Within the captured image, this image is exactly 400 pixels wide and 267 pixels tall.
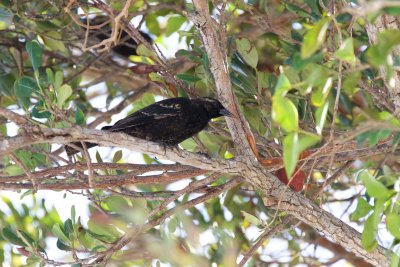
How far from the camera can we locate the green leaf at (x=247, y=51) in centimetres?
461

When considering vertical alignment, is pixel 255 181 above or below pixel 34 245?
above

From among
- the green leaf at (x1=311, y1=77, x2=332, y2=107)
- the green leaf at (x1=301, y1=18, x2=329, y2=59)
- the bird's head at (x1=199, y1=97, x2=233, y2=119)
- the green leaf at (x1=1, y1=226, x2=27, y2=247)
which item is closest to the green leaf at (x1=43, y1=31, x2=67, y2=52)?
the bird's head at (x1=199, y1=97, x2=233, y2=119)

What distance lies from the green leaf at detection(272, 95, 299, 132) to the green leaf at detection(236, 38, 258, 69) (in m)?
2.02

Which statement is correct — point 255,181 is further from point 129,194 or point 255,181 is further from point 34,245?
point 34,245

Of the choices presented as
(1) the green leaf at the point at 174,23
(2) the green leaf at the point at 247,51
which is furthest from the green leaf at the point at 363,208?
(1) the green leaf at the point at 174,23

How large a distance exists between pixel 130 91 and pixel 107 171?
2.03 metres

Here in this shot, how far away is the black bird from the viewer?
5.11 metres

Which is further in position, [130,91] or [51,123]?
[130,91]

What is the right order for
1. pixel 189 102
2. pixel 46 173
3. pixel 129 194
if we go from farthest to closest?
pixel 189 102, pixel 129 194, pixel 46 173

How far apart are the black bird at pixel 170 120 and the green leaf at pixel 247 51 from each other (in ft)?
1.79

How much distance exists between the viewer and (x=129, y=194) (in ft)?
14.5

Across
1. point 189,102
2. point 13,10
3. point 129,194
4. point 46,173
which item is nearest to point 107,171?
point 129,194

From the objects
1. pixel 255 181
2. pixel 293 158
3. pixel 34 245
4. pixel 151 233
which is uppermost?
pixel 293 158

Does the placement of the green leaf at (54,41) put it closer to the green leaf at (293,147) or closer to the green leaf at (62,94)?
the green leaf at (62,94)
